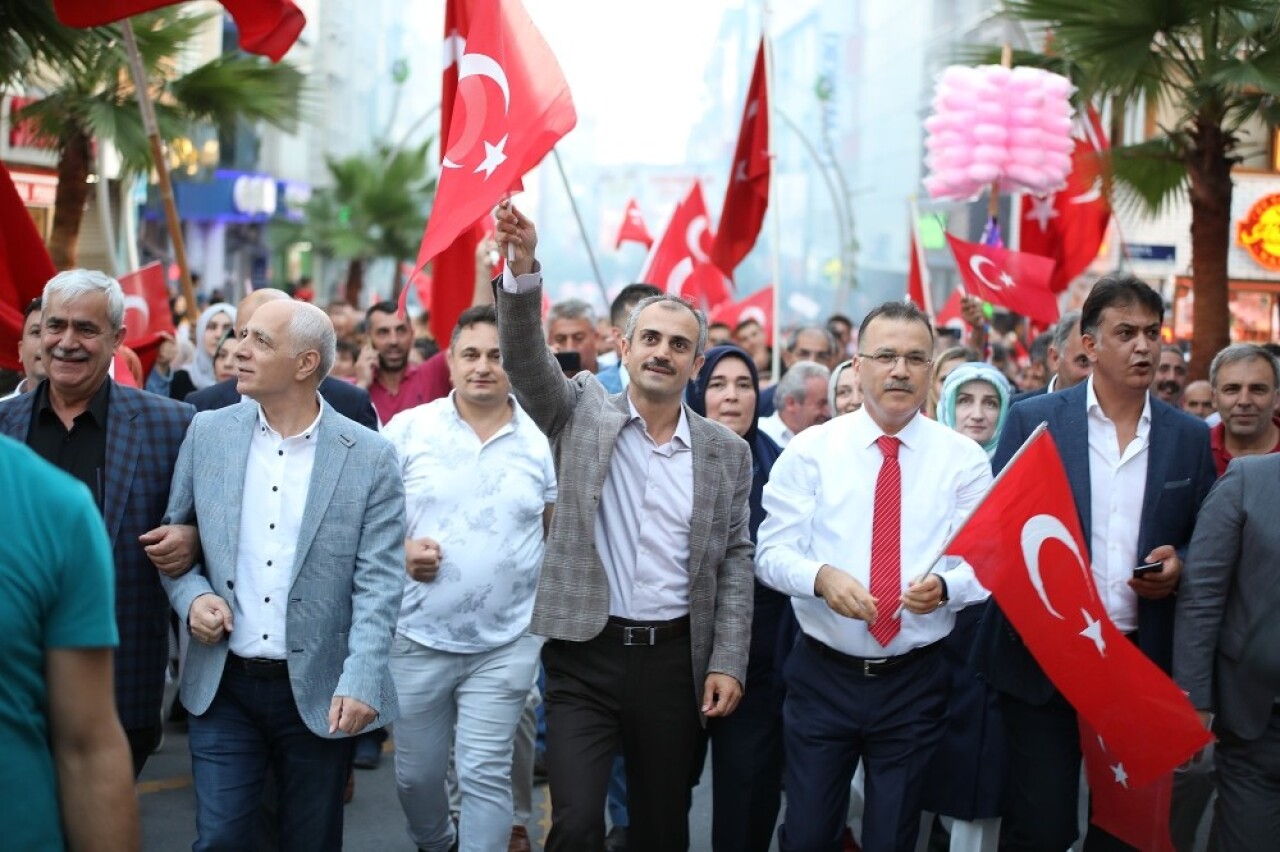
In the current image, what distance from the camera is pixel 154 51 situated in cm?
1405

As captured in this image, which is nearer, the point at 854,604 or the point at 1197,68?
the point at 854,604

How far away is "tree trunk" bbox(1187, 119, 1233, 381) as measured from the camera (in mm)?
12891

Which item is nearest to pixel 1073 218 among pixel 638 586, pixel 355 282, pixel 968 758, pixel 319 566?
pixel 968 758

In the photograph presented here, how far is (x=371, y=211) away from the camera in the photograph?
1615 inches

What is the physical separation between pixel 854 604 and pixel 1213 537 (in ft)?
3.75

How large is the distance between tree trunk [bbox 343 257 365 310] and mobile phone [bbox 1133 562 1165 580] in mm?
30608

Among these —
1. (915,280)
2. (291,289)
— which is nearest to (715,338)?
(915,280)

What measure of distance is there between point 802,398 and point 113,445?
389 cm

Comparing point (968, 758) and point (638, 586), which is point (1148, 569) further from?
point (638, 586)

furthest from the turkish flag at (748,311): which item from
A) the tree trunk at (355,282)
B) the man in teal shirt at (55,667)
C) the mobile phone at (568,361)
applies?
the tree trunk at (355,282)

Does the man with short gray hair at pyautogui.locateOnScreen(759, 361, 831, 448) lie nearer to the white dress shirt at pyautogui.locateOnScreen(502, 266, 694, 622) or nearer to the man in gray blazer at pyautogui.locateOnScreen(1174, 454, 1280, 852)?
the white dress shirt at pyautogui.locateOnScreen(502, 266, 694, 622)

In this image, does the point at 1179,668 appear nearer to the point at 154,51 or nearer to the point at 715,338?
the point at 715,338

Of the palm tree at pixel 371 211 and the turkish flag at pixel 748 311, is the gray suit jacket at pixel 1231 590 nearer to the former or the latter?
the turkish flag at pixel 748 311

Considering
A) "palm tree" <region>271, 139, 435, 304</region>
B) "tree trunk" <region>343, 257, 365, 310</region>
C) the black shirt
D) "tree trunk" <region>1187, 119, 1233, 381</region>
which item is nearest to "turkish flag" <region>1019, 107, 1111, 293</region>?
"tree trunk" <region>1187, 119, 1233, 381</region>
